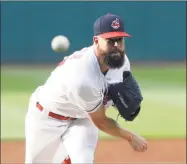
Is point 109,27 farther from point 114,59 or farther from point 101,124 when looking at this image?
point 101,124

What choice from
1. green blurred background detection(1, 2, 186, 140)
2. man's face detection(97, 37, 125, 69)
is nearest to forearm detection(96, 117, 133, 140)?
man's face detection(97, 37, 125, 69)

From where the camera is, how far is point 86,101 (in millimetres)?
4766

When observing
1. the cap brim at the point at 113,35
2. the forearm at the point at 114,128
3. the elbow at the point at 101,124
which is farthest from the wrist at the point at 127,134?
the cap brim at the point at 113,35

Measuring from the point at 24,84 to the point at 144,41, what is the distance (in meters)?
5.02

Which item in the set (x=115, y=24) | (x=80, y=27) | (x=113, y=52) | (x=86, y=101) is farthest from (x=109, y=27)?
(x=80, y=27)

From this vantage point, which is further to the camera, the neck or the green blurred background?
the green blurred background

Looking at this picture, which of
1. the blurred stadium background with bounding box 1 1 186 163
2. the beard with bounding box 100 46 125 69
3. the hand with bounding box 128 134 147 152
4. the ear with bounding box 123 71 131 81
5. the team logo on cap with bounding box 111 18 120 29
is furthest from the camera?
the blurred stadium background with bounding box 1 1 186 163

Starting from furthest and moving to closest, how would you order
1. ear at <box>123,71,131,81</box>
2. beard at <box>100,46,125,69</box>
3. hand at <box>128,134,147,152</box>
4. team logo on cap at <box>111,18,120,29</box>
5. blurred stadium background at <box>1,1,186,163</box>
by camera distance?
blurred stadium background at <box>1,1,186,163</box>, ear at <box>123,71,131,81</box>, hand at <box>128,134,147,152</box>, team logo on cap at <box>111,18,120,29</box>, beard at <box>100,46,125,69</box>

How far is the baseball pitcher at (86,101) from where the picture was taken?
4699 millimetres

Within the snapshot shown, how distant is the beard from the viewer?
4570mm

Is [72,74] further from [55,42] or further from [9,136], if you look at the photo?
[9,136]

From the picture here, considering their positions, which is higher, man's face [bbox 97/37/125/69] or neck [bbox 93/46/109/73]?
man's face [bbox 97/37/125/69]

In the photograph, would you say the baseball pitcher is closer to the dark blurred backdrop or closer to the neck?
the neck

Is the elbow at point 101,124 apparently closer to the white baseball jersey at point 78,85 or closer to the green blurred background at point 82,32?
the white baseball jersey at point 78,85
